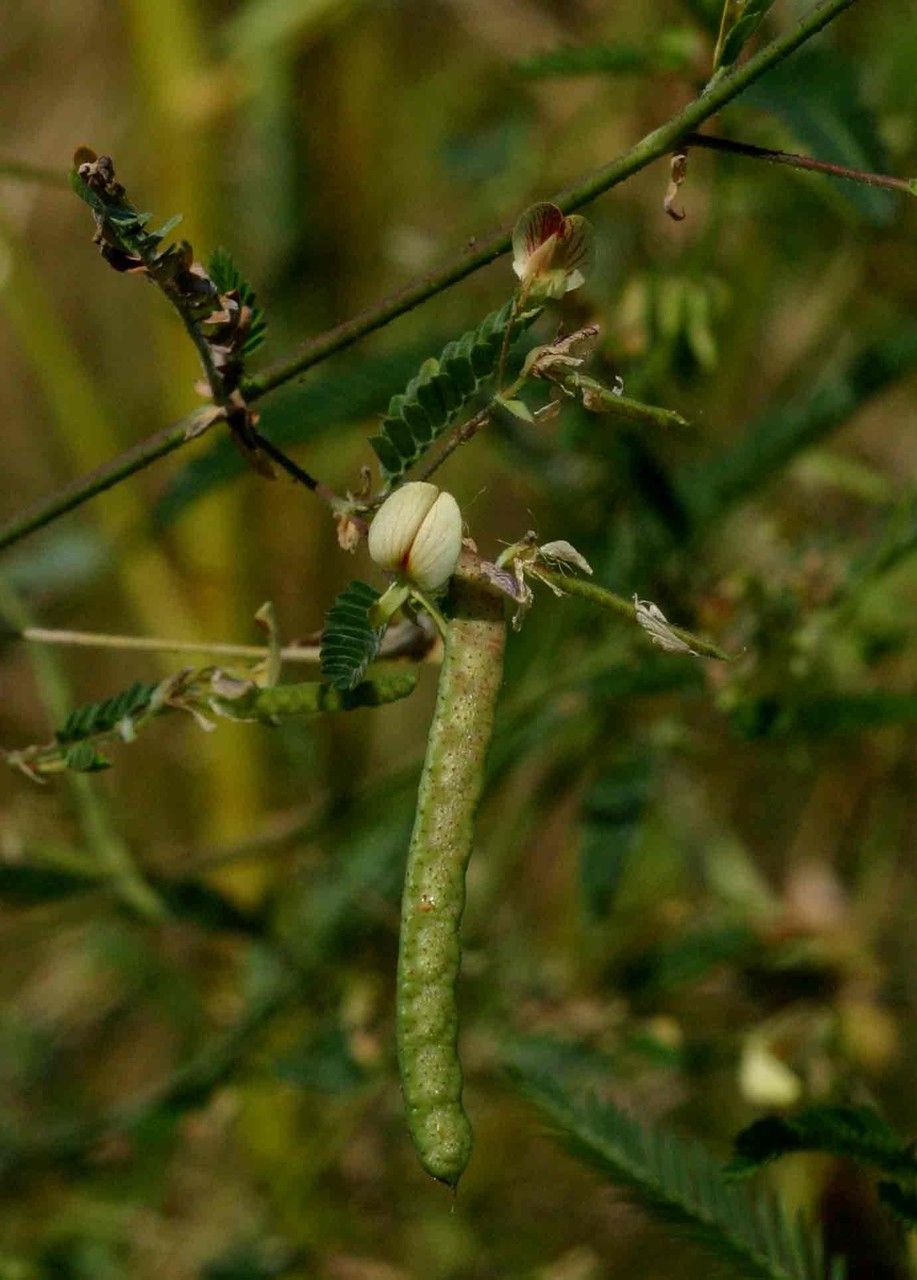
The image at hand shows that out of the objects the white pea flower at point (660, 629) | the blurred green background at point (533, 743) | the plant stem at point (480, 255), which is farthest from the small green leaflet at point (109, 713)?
the blurred green background at point (533, 743)

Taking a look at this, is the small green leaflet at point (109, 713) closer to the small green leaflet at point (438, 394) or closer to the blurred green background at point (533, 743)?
the small green leaflet at point (438, 394)

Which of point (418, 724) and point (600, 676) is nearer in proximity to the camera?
point (600, 676)

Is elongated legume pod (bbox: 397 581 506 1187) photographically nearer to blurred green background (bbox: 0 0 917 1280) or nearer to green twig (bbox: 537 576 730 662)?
green twig (bbox: 537 576 730 662)

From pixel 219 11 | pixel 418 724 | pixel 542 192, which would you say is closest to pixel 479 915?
pixel 542 192

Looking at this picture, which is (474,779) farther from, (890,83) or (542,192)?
(542,192)

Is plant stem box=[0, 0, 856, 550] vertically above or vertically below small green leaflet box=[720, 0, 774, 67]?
below

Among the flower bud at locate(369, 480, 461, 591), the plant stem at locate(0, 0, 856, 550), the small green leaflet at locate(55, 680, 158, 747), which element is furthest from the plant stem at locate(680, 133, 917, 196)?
the small green leaflet at locate(55, 680, 158, 747)

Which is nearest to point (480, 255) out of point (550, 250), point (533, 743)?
point (550, 250)

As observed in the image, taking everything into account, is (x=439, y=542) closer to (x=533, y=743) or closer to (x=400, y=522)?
(x=400, y=522)
